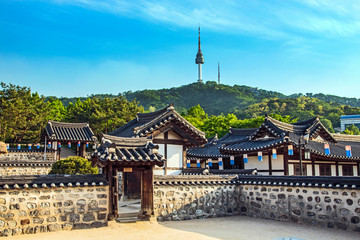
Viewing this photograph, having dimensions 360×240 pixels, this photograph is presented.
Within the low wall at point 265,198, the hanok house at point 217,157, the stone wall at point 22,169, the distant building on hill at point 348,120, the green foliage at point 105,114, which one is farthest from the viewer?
the distant building on hill at point 348,120

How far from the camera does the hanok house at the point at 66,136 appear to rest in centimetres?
3365

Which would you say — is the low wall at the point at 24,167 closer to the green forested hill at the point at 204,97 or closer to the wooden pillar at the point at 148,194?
the wooden pillar at the point at 148,194

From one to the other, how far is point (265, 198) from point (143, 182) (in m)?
5.96

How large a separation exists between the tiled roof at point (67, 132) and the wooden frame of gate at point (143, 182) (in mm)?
20353

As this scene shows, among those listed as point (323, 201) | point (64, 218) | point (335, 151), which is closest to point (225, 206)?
point (323, 201)

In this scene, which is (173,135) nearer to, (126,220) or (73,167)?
(73,167)

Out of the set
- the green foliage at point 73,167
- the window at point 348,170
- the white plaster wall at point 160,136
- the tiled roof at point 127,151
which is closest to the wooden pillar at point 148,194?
the tiled roof at point 127,151

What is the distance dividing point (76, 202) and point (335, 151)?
20.0m

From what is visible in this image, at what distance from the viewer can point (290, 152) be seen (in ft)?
64.8

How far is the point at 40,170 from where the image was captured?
30.0m

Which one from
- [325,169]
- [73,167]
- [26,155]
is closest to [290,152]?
[325,169]

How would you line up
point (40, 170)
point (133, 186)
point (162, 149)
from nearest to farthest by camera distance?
1. point (162, 149)
2. point (133, 186)
3. point (40, 170)

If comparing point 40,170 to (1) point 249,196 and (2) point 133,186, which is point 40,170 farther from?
(1) point 249,196

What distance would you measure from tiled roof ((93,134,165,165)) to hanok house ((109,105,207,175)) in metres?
6.23
